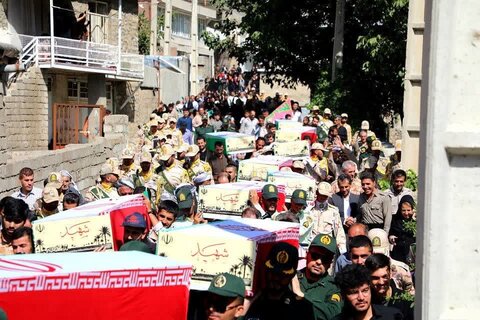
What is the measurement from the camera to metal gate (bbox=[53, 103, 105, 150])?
23422mm

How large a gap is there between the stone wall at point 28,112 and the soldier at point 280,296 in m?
24.1

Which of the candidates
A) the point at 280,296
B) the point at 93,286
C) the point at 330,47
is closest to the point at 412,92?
the point at 280,296

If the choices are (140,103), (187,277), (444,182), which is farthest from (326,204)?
(140,103)

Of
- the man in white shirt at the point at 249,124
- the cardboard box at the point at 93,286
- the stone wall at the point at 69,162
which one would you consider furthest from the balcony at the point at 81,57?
the cardboard box at the point at 93,286

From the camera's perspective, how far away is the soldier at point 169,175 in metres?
12.2

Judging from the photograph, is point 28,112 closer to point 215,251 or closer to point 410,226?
point 410,226

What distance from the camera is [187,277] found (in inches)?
208

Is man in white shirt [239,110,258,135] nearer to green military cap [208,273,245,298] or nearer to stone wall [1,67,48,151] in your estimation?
stone wall [1,67,48,151]

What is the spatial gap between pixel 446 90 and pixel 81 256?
9.25ft

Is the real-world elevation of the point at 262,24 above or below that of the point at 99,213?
above

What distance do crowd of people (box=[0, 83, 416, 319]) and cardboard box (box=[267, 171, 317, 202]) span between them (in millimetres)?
288

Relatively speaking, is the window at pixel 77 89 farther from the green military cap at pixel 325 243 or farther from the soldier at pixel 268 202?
the green military cap at pixel 325 243

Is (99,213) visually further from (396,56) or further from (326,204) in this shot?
(396,56)

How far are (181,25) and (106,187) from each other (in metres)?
58.2
